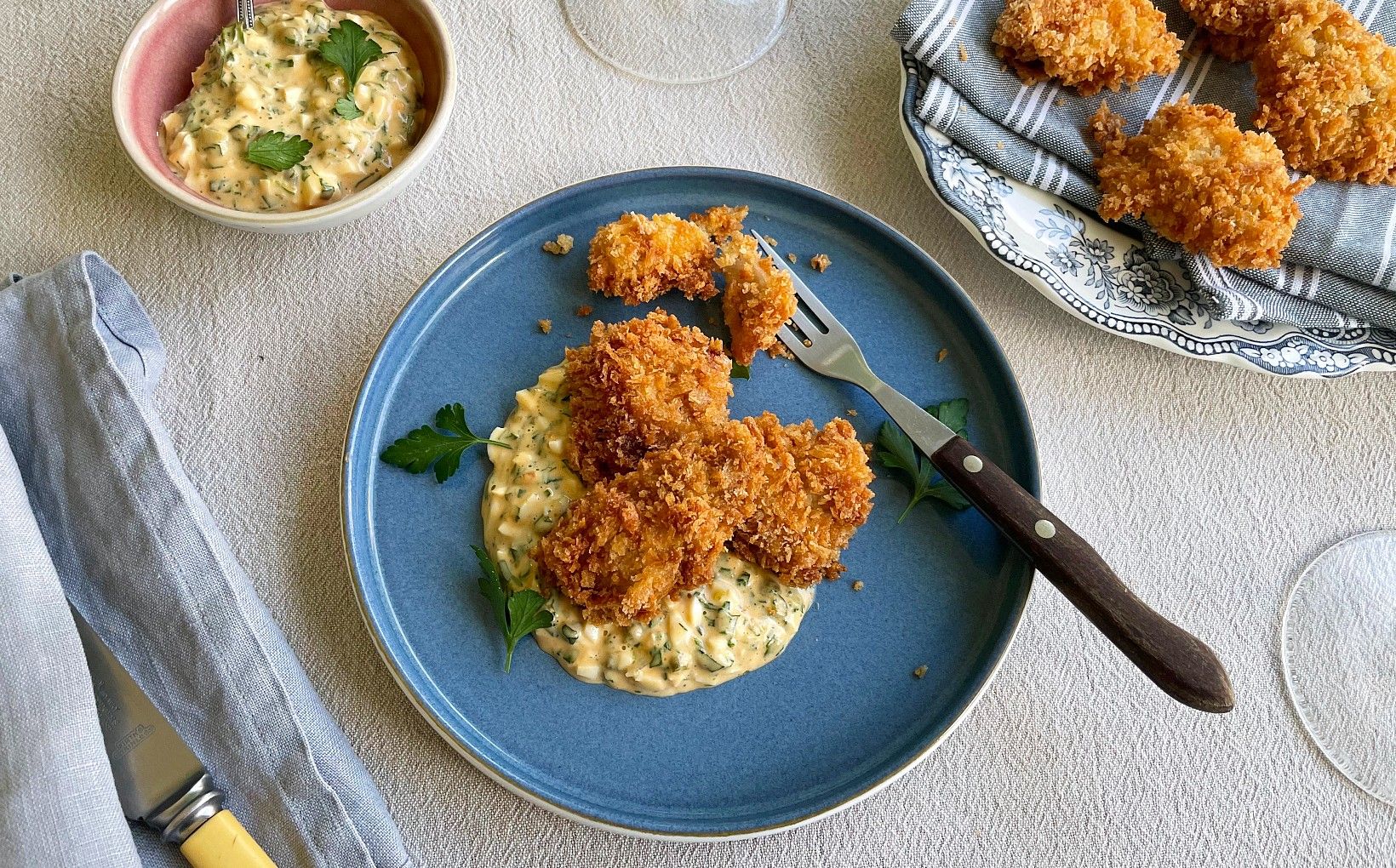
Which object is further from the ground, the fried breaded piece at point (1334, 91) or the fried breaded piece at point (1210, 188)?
the fried breaded piece at point (1334, 91)

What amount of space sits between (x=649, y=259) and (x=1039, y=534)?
91 centimetres

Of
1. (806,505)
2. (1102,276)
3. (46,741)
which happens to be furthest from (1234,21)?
(46,741)

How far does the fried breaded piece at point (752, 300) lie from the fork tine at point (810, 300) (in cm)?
6

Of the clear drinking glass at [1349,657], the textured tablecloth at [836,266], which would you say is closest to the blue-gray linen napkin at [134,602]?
the textured tablecloth at [836,266]

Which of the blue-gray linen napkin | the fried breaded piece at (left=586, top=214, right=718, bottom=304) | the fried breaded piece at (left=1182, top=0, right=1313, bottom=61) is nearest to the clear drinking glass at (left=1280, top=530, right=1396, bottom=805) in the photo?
the fried breaded piece at (left=1182, top=0, right=1313, bottom=61)

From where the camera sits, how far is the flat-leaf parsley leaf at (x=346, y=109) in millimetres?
1995

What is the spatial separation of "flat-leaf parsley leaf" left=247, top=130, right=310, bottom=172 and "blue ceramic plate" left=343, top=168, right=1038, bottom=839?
0.35m

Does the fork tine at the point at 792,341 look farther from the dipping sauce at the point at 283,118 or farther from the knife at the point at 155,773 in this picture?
the knife at the point at 155,773

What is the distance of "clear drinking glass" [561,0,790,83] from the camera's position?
2.35 meters

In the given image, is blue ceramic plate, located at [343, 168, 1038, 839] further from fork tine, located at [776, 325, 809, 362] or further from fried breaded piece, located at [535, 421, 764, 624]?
fried breaded piece, located at [535, 421, 764, 624]

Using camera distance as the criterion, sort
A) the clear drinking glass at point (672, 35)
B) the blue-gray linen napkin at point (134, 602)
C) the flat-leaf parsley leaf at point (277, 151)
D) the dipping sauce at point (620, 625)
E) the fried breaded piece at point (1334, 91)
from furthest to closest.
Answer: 1. the clear drinking glass at point (672, 35)
2. the fried breaded piece at point (1334, 91)
3. the flat-leaf parsley leaf at point (277, 151)
4. the dipping sauce at point (620, 625)
5. the blue-gray linen napkin at point (134, 602)

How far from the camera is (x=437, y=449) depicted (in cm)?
196

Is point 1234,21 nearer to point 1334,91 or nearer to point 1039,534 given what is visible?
point 1334,91

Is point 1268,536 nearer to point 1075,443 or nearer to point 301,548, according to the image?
point 1075,443
